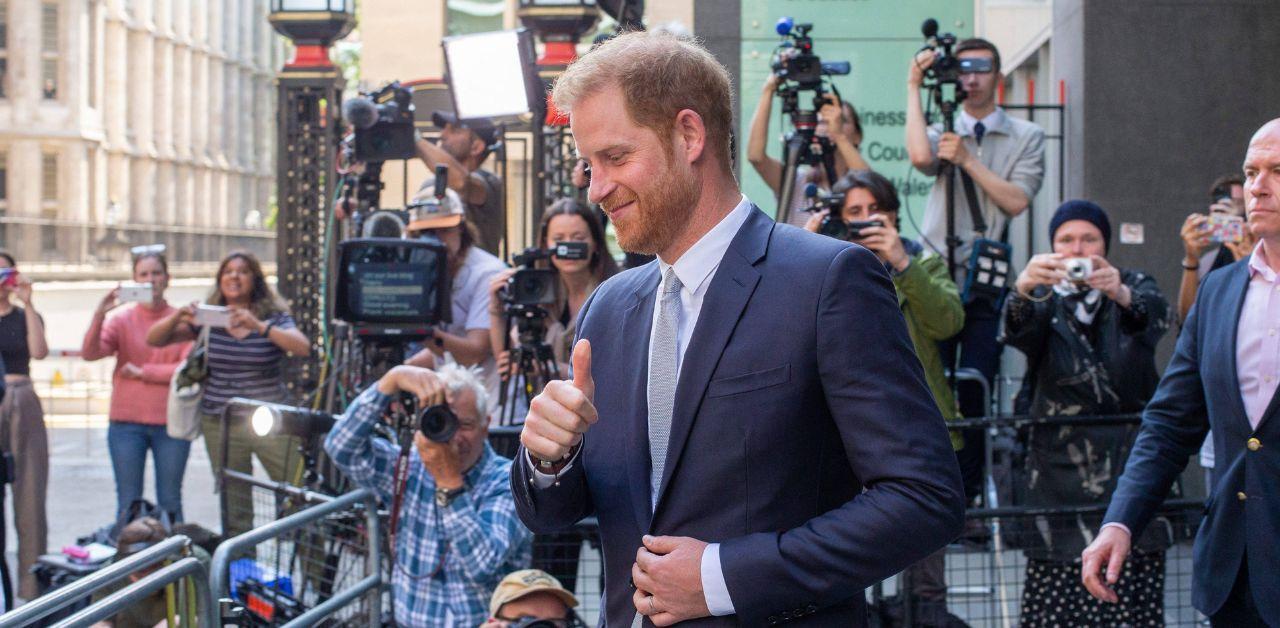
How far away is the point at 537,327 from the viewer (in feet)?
20.4

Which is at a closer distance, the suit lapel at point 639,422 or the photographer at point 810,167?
the suit lapel at point 639,422

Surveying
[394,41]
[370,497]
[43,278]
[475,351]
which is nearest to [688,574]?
[370,497]

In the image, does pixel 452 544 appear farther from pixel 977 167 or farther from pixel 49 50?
pixel 49 50

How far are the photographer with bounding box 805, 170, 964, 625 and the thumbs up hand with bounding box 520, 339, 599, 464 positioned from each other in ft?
10.3

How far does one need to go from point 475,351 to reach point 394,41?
19549 mm

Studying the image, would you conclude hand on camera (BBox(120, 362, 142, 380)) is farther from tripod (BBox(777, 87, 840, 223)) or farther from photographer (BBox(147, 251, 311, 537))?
tripod (BBox(777, 87, 840, 223))

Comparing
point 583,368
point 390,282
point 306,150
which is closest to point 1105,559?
point 583,368

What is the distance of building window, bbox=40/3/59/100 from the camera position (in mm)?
42906

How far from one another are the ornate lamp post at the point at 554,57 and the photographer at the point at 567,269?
10.5 ft

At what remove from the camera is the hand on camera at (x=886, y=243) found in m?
5.33

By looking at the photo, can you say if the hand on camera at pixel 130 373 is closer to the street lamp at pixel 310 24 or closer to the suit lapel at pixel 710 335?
the street lamp at pixel 310 24

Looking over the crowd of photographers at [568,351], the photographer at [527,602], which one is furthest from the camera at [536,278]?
the photographer at [527,602]

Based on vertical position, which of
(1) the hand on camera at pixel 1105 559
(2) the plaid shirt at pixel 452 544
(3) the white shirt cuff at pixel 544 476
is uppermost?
(3) the white shirt cuff at pixel 544 476

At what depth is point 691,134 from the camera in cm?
226
